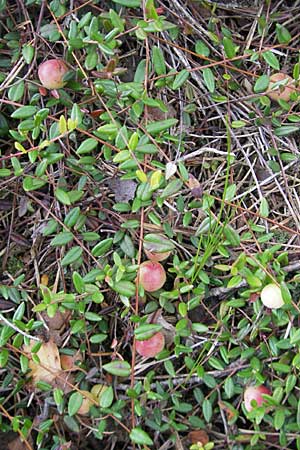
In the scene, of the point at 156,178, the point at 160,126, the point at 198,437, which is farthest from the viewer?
the point at 198,437

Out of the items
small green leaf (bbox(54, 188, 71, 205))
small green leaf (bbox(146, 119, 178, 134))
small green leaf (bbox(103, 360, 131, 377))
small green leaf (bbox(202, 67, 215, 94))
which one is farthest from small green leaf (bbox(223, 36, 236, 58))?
small green leaf (bbox(103, 360, 131, 377))

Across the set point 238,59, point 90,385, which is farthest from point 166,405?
point 238,59

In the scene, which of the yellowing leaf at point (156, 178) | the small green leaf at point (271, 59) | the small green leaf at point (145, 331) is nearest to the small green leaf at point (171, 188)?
the yellowing leaf at point (156, 178)

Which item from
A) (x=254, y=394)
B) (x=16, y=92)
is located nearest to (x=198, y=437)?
(x=254, y=394)

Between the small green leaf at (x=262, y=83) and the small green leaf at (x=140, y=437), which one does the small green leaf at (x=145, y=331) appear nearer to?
the small green leaf at (x=140, y=437)

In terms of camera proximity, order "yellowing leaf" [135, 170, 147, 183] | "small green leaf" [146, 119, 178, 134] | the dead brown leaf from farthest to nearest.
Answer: the dead brown leaf, "small green leaf" [146, 119, 178, 134], "yellowing leaf" [135, 170, 147, 183]

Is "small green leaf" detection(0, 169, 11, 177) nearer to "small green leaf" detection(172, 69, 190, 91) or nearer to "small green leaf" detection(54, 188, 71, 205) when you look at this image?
"small green leaf" detection(54, 188, 71, 205)

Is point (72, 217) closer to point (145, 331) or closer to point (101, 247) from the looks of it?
point (101, 247)
